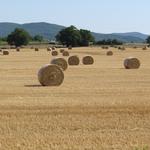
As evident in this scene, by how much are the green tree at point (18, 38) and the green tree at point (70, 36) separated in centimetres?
1210

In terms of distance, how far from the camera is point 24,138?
11.9 metres

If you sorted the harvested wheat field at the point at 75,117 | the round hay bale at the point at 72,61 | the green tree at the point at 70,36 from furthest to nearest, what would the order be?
the green tree at the point at 70,36, the round hay bale at the point at 72,61, the harvested wheat field at the point at 75,117

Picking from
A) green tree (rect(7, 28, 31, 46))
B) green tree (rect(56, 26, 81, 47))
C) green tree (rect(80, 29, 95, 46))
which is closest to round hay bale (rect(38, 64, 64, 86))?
green tree (rect(56, 26, 81, 47))

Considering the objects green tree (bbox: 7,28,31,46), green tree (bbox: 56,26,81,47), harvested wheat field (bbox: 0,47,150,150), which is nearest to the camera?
harvested wheat field (bbox: 0,47,150,150)

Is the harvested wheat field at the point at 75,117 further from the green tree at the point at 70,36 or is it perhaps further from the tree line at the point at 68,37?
the tree line at the point at 68,37

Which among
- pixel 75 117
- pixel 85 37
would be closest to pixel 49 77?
pixel 75 117

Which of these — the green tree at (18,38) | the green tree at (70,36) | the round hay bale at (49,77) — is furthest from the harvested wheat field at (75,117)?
the green tree at (18,38)

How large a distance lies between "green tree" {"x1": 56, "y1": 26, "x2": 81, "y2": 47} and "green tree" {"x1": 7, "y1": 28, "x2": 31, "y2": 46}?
1210 centimetres

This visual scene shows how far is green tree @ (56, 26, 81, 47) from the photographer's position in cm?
12988

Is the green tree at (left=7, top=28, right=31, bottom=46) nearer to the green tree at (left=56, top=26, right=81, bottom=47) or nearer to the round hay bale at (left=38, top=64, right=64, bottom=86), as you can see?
the green tree at (left=56, top=26, right=81, bottom=47)

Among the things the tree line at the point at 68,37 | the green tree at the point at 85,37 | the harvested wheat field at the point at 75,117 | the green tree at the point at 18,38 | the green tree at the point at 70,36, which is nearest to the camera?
the harvested wheat field at the point at 75,117

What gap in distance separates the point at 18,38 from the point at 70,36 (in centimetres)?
1786

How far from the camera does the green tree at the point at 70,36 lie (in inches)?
5113

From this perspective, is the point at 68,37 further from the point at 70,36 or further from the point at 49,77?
the point at 49,77
